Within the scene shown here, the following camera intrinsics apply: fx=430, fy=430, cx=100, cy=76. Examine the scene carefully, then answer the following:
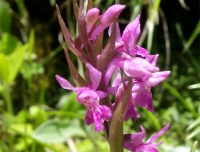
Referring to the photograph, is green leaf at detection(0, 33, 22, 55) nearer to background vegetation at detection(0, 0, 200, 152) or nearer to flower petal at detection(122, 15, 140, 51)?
background vegetation at detection(0, 0, 200, 152)

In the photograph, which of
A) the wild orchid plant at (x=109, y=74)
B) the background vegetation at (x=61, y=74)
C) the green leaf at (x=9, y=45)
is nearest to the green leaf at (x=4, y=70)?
the background vegetation at (x=61, y=74)

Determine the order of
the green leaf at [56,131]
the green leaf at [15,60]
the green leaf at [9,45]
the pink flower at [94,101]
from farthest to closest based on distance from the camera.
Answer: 1. the green leaf at [9,45]
2. the green leaf at [15,60]
3. the green leaf at [56,131]
4. the pink flower at [94,101]

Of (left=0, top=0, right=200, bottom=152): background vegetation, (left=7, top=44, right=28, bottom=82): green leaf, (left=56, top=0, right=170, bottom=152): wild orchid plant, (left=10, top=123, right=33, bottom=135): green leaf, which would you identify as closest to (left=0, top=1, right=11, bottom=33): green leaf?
(left=0, top=0, right=200, bottom=152): background vegetation

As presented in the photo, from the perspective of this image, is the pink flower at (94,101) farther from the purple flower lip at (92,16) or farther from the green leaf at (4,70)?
the green leaf at (4,70)

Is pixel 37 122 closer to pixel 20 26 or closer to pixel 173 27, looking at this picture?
pixel 20 26

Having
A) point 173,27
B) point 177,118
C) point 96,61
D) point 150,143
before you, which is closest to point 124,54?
point 96,61

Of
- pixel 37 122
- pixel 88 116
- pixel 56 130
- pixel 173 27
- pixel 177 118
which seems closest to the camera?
pixel 88 116

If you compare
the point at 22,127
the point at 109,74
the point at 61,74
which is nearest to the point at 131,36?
the point at 109,74
